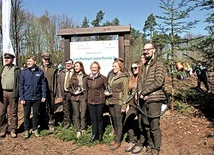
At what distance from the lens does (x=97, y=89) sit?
5566mm

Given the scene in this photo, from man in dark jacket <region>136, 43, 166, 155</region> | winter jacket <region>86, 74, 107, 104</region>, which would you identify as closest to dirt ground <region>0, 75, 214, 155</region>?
man in dark jacket <region>136, 43, 166, 155</region>

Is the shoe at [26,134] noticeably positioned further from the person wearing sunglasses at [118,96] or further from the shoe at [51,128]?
the person wearing sunglasses at [118,96]

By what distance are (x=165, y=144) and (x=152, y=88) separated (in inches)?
72.1

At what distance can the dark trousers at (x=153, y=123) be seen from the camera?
459 cm

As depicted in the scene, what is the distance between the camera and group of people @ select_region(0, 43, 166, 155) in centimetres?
464

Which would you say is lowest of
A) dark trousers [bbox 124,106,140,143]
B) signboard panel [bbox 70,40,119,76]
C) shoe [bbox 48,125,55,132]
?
shoe [bbox 48,125,55,132]

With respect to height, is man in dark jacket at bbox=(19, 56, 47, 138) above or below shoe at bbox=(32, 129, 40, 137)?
above

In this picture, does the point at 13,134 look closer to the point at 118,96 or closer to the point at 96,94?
the point at 96,94

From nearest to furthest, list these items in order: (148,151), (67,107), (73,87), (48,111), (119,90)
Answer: (148,151)
(119,90)
(73,87)
(67,107)
(48,111)

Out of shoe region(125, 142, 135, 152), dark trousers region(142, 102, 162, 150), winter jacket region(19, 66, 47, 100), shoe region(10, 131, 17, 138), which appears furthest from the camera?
shoe region(10, 131, 17, 138)

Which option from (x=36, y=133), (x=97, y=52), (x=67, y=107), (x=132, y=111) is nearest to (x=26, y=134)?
(x=36, y=133)

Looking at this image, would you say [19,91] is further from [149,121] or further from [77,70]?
[149,121]

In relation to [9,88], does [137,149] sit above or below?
below

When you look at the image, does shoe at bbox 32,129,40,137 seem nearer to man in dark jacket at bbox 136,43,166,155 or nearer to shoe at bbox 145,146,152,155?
shoe at bbox 145,146,152,155
